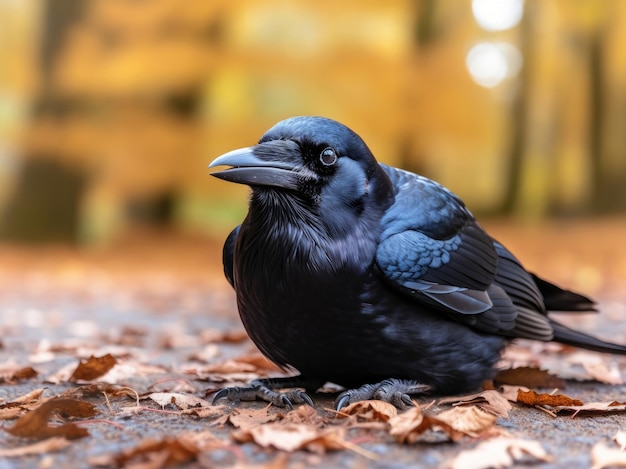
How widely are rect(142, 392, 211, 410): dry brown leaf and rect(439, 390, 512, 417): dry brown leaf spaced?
959mm

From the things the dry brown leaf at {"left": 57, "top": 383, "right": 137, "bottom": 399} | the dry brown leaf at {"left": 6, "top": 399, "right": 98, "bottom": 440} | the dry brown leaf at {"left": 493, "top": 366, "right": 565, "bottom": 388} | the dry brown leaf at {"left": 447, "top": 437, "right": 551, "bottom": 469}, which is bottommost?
the dry brown leaf at {"left": 493, "top": 366, "right": 565, "bottom": 388}

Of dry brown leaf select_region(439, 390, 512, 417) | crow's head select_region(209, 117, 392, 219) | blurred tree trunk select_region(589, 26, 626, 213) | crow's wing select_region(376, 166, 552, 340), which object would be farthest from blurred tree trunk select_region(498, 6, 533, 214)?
crow's head select_region(209, 117, 392, 219)

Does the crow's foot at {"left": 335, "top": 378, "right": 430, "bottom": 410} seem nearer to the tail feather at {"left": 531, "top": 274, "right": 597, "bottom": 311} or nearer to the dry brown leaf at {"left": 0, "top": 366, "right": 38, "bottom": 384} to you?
the tail feather at {"left": 531, "top": 274, "right": 597, "bottom": 311}

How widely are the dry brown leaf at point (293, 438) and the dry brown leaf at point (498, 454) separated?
1.17 ft

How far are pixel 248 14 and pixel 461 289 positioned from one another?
1338cm

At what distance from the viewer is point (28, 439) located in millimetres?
2328

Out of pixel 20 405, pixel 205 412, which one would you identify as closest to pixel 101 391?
pixel 20 405

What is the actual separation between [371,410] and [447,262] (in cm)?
75

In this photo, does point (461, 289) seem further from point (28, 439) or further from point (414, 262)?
point (28, 439)

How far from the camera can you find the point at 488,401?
300cm

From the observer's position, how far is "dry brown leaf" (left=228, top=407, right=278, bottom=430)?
2529 mm

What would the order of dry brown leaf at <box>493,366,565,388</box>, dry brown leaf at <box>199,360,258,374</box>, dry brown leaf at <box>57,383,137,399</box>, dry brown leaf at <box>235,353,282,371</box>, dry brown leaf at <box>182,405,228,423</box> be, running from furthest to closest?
1. dry brown leaf at <box>235,353,282,371</box>
2. dry brown leaf at <box>199,360,258,374</box>
3. dry brown leaf at <box>493,366,565,388</box>
4. dry brown leaf at <box>57,383,137,399</box>
5. dry brown leaf at <box>182,405,228,423</box>

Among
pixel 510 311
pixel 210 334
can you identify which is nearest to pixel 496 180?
pixel 210 334

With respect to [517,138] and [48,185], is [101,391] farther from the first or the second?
[517,138]
